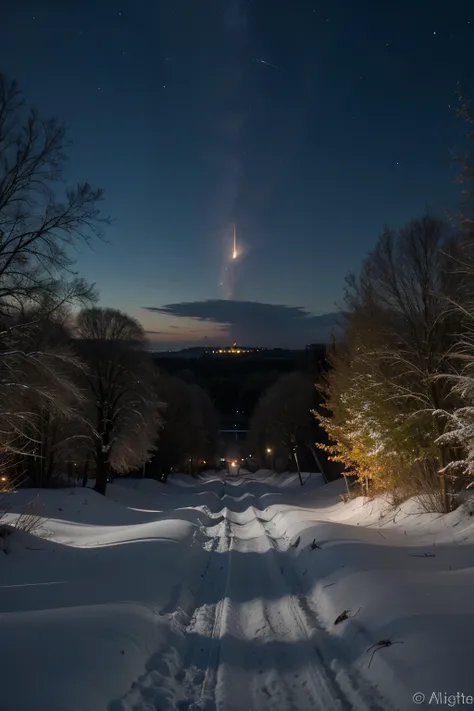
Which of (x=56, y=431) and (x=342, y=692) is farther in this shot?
(x=56, y=431)

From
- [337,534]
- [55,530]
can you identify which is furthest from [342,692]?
[55,530]

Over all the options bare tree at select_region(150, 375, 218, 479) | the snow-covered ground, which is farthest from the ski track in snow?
bare tree at select_region(150, 375, 218, 479)

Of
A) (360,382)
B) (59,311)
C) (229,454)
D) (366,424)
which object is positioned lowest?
(229,454)

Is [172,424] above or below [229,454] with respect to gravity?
above

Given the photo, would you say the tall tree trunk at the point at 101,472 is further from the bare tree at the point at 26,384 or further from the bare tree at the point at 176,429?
the bare tree at the point at 176,429

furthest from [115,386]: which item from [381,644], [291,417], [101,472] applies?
[381,644]

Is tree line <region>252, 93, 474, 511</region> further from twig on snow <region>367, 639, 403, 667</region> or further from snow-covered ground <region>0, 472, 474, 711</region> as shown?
twig on snow <region>367, 639, 403, 667</region>

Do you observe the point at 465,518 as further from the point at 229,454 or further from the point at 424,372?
the point at 229,454
